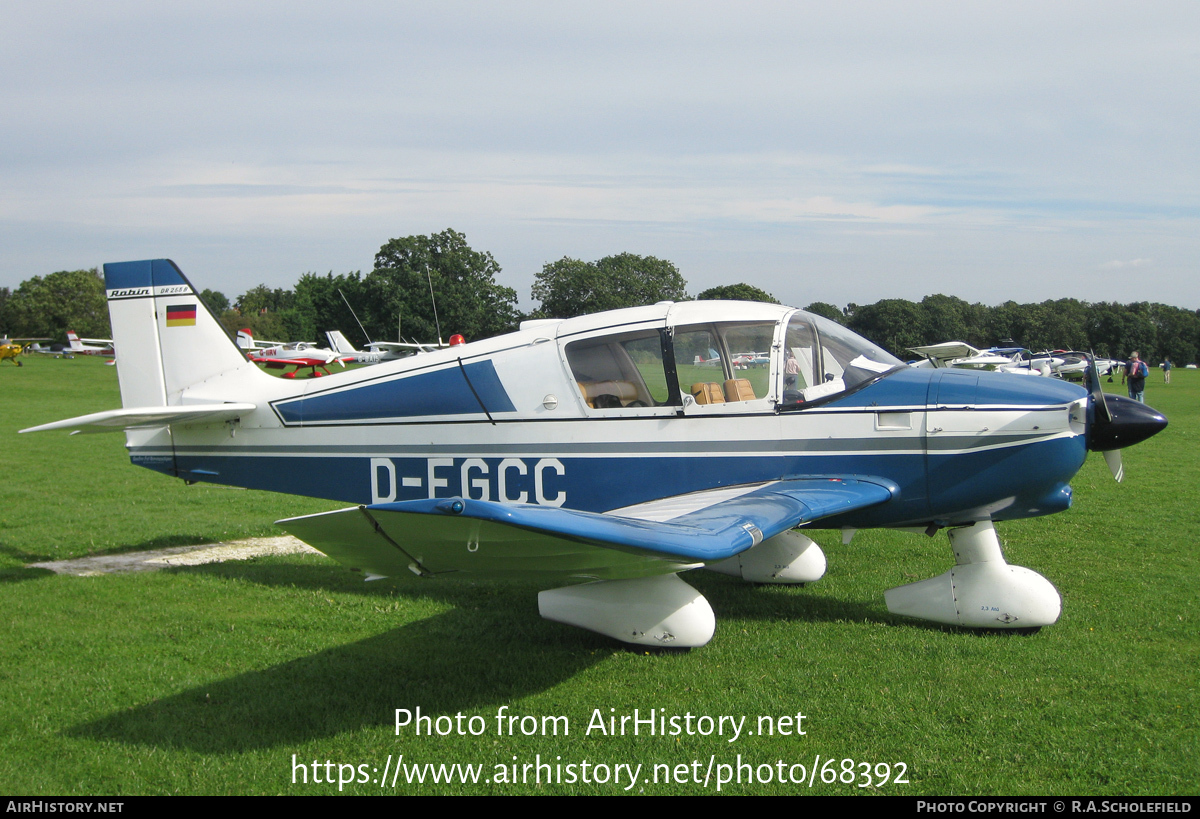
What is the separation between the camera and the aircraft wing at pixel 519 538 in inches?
139

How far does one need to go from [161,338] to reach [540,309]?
56.4 metres

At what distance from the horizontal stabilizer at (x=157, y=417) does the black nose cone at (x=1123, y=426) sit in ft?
21.9

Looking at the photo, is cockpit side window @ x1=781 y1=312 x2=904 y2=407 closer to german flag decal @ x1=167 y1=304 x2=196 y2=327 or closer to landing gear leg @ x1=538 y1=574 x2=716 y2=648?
landing gear leg @ x1=538 y1=574 x2=716 y2=648

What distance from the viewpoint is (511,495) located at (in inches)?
250

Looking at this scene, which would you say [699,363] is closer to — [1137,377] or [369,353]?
[1137,377]

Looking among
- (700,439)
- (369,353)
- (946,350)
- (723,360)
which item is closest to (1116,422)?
(723,360)

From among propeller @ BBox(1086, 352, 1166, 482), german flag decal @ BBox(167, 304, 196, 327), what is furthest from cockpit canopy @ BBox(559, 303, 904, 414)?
german flag decal @ BBox(167, 304, 196, 327)

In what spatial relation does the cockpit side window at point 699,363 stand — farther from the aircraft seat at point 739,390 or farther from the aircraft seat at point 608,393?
the aircraft seat at point 608,393

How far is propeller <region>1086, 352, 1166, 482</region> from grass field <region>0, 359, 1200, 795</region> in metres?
1.40

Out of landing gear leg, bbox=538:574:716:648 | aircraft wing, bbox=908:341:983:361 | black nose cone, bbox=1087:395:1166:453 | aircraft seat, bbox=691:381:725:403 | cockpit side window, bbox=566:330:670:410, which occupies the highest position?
cockpit side window, bbox=566:330:670:410

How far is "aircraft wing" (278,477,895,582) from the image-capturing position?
3.54m

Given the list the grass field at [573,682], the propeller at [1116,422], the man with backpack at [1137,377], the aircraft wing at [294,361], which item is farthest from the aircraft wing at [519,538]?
the aircraft wing at [294,361]
